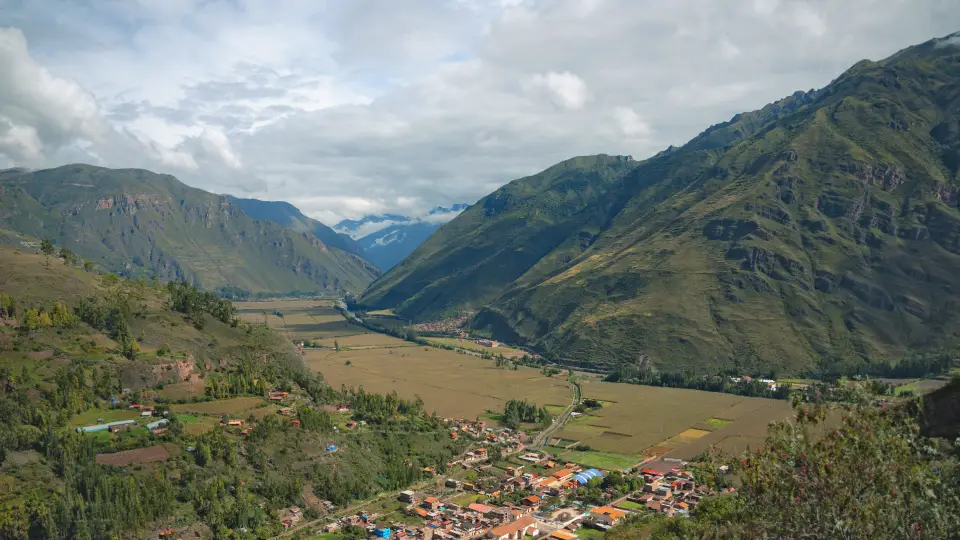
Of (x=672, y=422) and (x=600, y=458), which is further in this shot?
(x=672, y=422)

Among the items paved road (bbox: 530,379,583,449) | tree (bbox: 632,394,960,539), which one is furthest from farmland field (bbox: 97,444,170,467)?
tree (bbox: 632,394,960,539)

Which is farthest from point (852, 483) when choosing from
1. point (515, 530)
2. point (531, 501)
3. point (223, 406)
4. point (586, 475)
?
point (223, 406)

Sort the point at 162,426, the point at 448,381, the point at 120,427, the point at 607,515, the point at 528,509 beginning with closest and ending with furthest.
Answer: the point at 607,515
the point at 528,509
the point at 120,427
the point at 162,426
the point at 448,381

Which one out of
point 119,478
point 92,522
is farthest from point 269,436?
point 92,522

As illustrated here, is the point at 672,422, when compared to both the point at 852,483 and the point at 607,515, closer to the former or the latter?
the point at 607,515

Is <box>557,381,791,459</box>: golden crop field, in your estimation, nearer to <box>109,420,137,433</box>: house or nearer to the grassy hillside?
the grassy hillside

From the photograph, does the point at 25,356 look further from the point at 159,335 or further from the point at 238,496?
the point at 238,496
